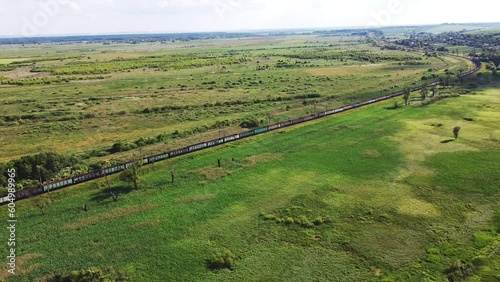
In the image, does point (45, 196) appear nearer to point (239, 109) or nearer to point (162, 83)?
point (239, 109)

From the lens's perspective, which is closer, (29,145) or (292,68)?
(29,145)

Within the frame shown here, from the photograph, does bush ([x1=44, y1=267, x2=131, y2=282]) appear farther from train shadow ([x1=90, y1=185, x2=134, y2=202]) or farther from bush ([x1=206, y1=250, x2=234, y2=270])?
train shadow ([x1=90, y1=185, x2=134, y2=202])

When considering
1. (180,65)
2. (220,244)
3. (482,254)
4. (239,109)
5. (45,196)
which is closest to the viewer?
(482,254)

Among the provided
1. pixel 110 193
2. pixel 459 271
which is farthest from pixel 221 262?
pixel 110 193

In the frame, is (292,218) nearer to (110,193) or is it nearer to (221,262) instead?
(221,262)

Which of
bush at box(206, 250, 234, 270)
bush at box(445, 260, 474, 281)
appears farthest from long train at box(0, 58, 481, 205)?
bush at box(445, 260, 474, 281)

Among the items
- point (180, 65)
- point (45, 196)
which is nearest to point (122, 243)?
point (45, 196)

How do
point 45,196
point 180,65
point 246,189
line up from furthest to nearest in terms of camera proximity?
point 180,65
point 246,189
point 45,196
